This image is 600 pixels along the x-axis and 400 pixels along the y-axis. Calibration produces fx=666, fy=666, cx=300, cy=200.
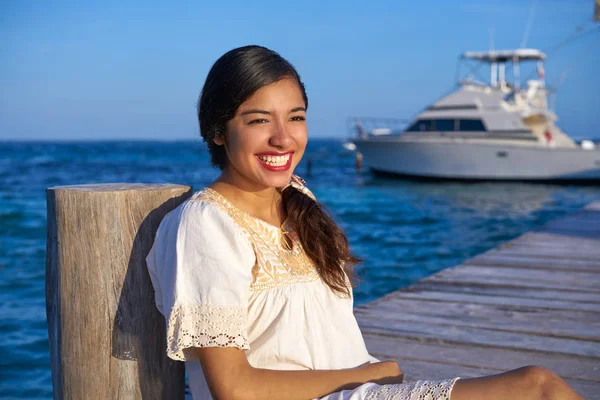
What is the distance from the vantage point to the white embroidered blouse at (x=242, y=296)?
163cm

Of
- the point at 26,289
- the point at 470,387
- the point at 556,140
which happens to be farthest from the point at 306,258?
the point at 556,140

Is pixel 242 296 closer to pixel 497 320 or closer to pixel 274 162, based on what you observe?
pixel 274 162

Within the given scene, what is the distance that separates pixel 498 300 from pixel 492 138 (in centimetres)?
1906

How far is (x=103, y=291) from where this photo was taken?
72.0 inches

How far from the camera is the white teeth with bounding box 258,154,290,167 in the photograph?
1.86 m

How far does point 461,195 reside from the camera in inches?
810

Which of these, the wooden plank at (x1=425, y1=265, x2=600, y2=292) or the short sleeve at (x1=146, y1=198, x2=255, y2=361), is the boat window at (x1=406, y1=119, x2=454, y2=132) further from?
the short sleeve at (x1=146, y1=198, x2=255, y2=361)

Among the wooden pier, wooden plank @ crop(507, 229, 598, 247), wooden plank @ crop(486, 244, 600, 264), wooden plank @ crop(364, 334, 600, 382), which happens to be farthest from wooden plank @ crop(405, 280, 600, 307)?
wooden plank @ crop(507, 229, 598, 247)

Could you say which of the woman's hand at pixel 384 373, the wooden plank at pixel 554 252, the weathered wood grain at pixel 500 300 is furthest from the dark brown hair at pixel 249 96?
the wooden plank at pixel 554 252

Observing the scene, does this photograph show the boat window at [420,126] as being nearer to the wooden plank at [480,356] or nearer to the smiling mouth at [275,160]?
the wooden plank at [480,356]

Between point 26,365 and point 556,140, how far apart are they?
22476mm

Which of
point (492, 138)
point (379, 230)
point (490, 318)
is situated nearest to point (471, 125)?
point (492, 138)

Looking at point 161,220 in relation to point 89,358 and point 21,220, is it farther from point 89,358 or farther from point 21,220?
point 21,220

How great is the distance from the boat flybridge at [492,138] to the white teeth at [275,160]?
2141 centimetres
